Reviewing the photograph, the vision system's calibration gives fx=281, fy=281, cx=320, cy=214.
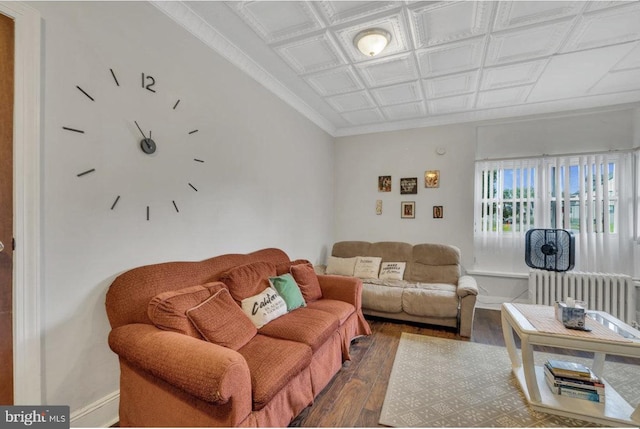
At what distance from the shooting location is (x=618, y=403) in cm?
182

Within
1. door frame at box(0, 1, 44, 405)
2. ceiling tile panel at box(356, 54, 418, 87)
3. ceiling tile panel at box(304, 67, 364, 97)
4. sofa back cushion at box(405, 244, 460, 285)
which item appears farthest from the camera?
sofa back cushion at box(405, 244, 460, 285)

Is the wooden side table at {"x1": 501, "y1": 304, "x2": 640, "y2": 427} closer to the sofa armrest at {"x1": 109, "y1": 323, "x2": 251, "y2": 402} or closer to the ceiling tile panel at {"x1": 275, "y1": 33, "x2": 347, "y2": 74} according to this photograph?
the sofa armrest at {"x1": 109, "y1": 323, "x2": 251, "y2": 402}

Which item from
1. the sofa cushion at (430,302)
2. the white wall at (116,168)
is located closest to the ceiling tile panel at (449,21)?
the white wall at (116,168)

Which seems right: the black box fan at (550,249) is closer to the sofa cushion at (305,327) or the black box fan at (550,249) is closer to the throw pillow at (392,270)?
the throw pillow at (392,270)

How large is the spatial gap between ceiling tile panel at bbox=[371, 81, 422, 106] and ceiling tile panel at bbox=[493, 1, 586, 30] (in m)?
1.08

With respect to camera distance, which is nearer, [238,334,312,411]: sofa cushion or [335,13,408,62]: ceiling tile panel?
[238,334,312,411]: sofa cushion

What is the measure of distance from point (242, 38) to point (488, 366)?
3.43m

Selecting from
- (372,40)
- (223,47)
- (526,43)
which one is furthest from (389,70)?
(223,47)

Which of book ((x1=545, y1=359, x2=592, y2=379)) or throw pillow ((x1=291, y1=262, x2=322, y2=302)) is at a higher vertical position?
throw pillow ((x1=291, y1=262, x2=322, y2=302))

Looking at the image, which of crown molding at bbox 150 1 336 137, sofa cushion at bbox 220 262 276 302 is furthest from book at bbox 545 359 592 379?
crown molding at bbox 150 1 336 137

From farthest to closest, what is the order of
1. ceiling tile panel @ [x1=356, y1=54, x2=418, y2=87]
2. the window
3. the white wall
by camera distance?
1. the window
2. ceiling tile panel @ [x1=356, y1=54, x2=418, y2=87]
3. the white wall

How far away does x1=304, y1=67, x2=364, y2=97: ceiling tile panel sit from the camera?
2900mm

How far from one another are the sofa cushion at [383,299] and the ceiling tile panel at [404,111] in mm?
2381

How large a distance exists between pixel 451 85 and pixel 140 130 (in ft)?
10.2
